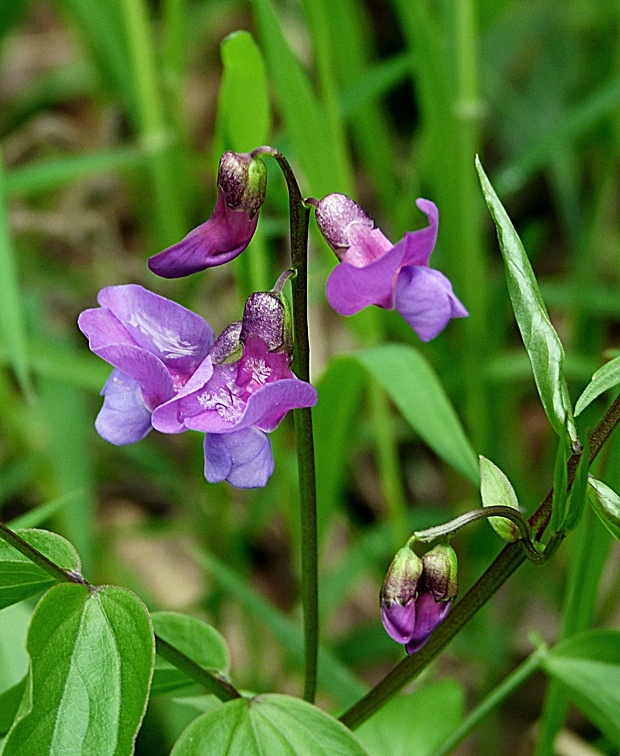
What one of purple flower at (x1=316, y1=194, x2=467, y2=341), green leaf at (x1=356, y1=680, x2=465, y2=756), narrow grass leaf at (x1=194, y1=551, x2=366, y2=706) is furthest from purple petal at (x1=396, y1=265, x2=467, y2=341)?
narrow grass leaf at (x1=194, y1=551, x2=366, y2=706)

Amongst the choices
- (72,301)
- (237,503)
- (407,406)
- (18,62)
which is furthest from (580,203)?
(18,62)

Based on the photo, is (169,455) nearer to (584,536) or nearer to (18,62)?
(584,536)

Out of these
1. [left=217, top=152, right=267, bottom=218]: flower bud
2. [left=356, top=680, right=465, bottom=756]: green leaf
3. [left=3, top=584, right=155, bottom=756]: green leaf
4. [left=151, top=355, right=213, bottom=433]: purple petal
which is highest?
[left=217, top=152, right=267, bottom=218]: flower bud

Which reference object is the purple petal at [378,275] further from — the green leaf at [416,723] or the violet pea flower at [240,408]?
the green leaf at [416,723]

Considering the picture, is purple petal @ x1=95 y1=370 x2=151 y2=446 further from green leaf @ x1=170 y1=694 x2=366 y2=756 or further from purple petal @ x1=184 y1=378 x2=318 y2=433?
green leaf @ x1=170 y1=694 x2=366 y2=756

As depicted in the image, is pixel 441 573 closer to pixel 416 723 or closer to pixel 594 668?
pixel 594 668

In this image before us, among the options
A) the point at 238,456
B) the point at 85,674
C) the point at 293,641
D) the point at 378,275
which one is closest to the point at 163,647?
the point at 85,674

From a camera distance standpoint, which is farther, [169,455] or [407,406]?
[169,455]
